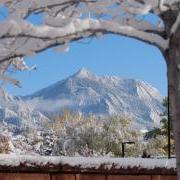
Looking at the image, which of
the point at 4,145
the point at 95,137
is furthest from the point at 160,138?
the point at 4,145

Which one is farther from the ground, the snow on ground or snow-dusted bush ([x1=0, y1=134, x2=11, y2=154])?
snow-dusted bush ([x1=0, y1=134, x2=11, y2=154])

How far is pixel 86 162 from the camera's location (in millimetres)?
7727

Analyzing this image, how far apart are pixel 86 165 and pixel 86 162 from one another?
0.04 meters

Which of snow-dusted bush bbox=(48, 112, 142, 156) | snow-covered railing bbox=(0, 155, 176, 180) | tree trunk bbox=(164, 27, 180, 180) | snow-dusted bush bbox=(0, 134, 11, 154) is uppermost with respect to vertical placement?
snow-dusted bush bbox=(48, 112, 142, 156)

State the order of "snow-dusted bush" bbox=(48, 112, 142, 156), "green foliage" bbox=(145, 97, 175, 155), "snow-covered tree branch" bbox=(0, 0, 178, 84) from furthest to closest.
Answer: "snow-dusted bush" bbox=(48, 112, 142, 156) < "green foliage" bbox=(145, 97, 175, 155) < "snow-covered tree branch" bbox=(0, 0, 178, 84)

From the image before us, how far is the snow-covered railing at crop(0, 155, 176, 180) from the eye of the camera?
25.4ft

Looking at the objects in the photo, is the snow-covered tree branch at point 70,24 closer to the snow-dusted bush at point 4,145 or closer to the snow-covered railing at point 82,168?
the snow-covered railing at point 82,168

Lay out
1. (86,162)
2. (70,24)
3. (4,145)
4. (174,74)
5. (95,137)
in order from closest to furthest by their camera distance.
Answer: (70,24) → (174,74) → (86,162) → (4,145) → (95,137)

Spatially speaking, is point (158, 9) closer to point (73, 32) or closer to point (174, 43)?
point (174, 43)

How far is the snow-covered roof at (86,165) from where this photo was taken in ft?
25.3

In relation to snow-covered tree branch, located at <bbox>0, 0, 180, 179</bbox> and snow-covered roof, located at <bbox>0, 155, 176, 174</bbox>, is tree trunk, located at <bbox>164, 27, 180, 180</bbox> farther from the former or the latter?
snow-covered roof, located at <bbox>0, 155, 176, 174</bbox>

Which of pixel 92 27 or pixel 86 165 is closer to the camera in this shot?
pixel 92 27

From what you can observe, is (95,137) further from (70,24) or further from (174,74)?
(70,24)

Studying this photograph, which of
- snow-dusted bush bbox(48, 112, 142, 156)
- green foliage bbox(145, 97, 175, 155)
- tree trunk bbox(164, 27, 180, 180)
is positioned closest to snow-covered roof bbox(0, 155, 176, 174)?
tree trunk bbox(164, 27, 180, 180)
